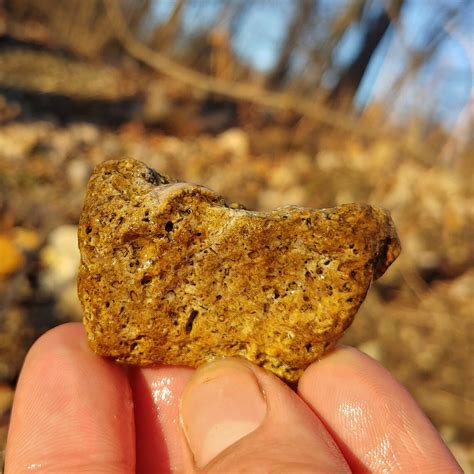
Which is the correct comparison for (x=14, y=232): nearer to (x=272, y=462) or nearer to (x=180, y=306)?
(x=180, y=306)

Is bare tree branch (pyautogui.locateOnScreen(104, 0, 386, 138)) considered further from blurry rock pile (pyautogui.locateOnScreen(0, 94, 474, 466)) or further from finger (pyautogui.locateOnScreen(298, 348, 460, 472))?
finger (pyautogui.locateOnScreen(298, 348, 460, 472))

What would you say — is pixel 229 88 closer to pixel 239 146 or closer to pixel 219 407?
pixel 239 146

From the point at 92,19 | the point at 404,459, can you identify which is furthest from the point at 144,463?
the point at 92,19

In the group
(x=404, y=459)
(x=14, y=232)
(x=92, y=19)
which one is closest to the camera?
(x=404, y=459)

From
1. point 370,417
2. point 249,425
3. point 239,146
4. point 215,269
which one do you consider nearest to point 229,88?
point 239,146

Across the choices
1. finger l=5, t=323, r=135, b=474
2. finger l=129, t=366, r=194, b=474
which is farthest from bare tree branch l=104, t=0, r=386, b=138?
finger l=5, t=323, r=135, b=474

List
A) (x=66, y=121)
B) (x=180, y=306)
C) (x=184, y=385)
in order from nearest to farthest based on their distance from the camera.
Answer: (x=180, y=306) < (x=184, y=385) < (x=66, y=121)
